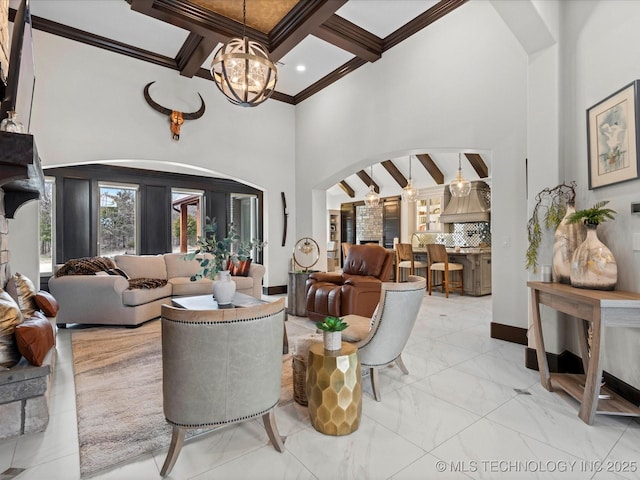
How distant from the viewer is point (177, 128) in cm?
545

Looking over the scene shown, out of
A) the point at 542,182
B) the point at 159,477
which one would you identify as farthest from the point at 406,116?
the point at 159,477

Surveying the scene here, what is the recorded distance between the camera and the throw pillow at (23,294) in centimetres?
267

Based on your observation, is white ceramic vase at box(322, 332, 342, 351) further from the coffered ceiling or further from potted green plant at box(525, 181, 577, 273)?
the coffered ceiling

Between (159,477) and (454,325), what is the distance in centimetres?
377

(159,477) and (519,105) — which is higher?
(519,105)

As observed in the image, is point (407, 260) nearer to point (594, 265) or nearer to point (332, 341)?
point (594, 265)

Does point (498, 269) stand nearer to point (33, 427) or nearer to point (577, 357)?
point (577, 357)

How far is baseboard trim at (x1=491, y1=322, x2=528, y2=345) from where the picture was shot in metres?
3.57

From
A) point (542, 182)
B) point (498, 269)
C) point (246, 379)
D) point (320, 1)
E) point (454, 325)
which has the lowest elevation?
point (454, 325)

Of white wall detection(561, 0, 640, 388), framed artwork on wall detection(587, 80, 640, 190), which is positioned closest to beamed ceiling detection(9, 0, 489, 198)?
white wall detection(561, 0, 640, 388)

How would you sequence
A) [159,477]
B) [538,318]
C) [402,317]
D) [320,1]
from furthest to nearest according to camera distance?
1. [320,1]
2. [538,318]
3. [402,317]
4. [159,477]

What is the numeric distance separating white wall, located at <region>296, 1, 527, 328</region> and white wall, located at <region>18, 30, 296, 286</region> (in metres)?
1.60

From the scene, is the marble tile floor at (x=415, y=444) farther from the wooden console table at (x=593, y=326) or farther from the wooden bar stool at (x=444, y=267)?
the wooden bar stool at (x=444, y=267)

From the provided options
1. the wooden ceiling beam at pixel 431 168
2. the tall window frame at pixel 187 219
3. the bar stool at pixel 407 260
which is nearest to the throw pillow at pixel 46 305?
the tall window frame at pixel 187 219
